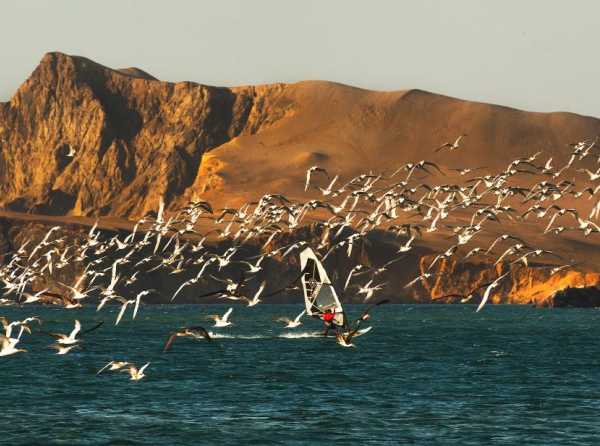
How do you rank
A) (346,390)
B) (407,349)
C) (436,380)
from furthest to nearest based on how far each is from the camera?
(407,349)
(436,380)
(346,390)

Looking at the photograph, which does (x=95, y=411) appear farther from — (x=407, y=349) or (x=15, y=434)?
(x=407, y=349)

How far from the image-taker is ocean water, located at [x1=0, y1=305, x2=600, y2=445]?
5509cm

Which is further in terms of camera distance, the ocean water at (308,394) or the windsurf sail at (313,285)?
the windsurf sail at (313,285)

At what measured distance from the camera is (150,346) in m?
112

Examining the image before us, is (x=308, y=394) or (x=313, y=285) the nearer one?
(x=308, y=394)

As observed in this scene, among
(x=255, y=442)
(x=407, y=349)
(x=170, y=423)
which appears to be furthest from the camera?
(x=407, y=349)

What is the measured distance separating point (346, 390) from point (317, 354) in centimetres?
2816

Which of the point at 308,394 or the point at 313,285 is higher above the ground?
the point at 313,285

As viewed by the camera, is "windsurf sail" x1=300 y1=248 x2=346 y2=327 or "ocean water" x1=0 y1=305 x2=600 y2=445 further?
"windsurf sail" x1=300 y1=248 x2=346 y2=327

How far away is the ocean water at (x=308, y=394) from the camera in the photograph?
181 ft

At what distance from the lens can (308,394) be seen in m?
69.8

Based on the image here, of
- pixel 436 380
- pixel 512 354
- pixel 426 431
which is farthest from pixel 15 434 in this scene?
pixel 512 354

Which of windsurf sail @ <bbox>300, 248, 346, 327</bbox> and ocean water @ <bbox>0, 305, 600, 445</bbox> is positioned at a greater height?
windsurf sail @ <bbox>300, 248, 346, 327</bbox>

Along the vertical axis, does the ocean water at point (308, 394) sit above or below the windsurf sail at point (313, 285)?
below
